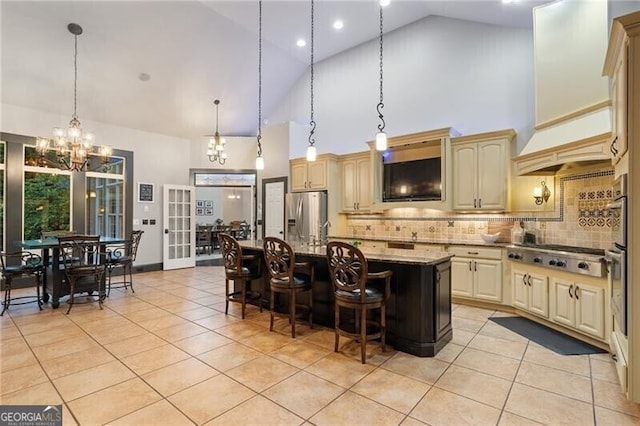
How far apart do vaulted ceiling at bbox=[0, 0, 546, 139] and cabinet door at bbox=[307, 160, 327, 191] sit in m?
2.33

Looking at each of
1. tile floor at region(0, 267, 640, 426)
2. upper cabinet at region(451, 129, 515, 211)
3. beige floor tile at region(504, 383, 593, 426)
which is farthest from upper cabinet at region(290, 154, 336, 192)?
beige floor tile at region(504, 383, 593, 426)

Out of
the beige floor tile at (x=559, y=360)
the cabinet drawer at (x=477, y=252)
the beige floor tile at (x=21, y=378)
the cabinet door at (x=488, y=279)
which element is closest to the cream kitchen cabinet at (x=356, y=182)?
the cabinet drawer at (x=477, y=252)

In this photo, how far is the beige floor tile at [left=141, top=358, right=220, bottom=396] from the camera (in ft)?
8.11

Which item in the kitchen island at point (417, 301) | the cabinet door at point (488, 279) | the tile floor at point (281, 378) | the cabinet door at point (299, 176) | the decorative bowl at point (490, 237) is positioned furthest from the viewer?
the cabinet door at point (299, 176)

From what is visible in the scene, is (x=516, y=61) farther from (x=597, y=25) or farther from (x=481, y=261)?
(x=481, y=261)

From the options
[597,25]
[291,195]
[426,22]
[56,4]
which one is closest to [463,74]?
[426,22]

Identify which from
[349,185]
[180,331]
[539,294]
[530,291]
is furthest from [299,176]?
[539,294]

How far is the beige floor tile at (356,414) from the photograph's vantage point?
2.06 meters

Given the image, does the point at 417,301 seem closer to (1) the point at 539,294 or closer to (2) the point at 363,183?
(1) the point at 539,294

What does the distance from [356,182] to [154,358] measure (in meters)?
4.34

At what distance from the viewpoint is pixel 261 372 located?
2709mm

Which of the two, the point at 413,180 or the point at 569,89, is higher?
the point at 569,89

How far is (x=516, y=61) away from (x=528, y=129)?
1.03 m

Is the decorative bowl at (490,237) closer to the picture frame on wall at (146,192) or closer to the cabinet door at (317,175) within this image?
the cabinet door at (317,175)
